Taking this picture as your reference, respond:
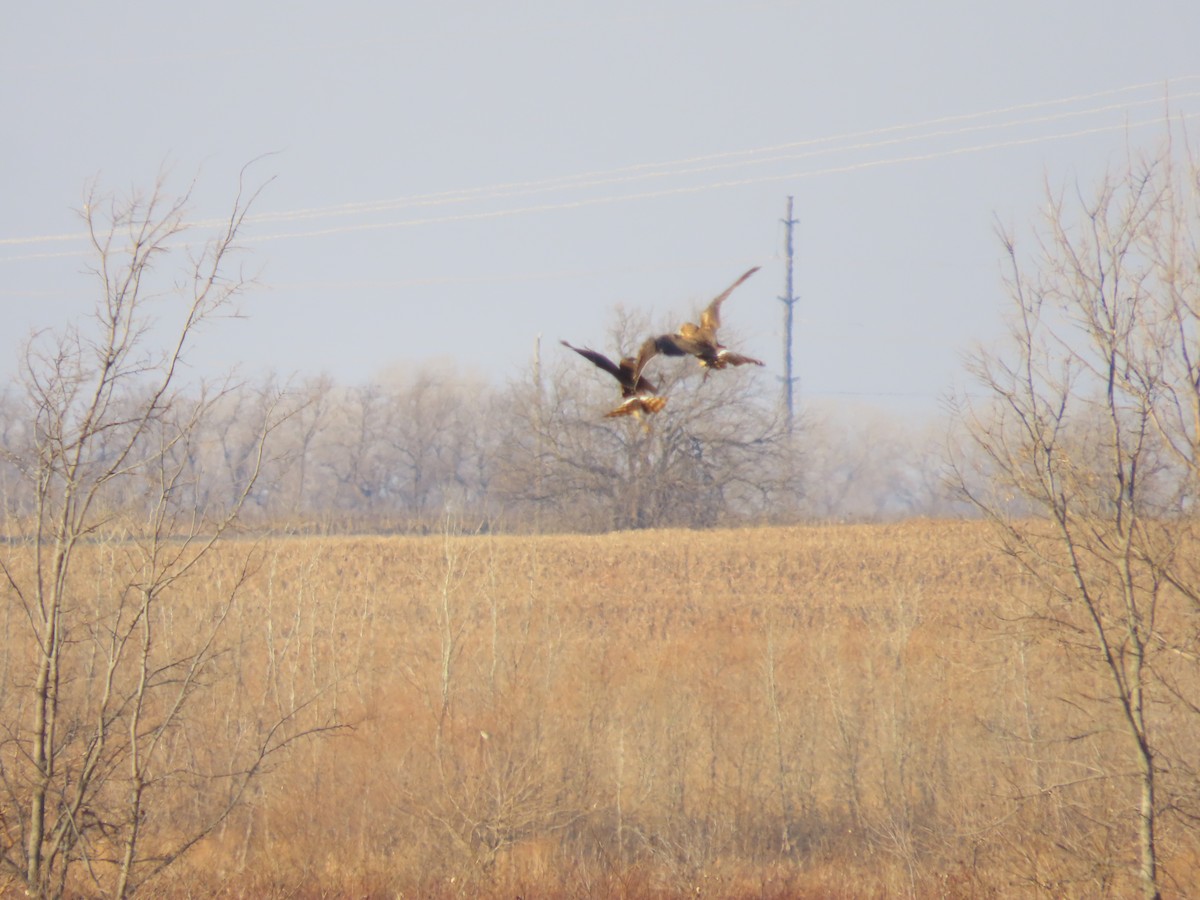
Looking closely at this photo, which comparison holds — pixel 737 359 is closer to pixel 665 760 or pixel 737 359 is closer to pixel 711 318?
pixel 711 318

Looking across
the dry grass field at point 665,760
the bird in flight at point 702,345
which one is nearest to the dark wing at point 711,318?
the bird in flight at point 702,345

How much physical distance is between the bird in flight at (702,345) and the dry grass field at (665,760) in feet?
27.4

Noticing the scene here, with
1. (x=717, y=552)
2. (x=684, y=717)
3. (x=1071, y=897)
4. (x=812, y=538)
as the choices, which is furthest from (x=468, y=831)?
(x=812, y=538)

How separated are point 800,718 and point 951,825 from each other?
10.7 ft

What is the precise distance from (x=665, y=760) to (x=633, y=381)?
1550 cm

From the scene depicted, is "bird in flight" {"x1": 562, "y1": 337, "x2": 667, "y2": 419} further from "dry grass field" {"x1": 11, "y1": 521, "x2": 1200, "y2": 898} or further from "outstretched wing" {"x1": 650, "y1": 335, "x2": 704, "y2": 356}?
"dry grass field" {"x1": 11, "y1": 521, "x2": 1200, "y2": 898}

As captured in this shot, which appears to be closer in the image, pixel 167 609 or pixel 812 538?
pixel 167 609

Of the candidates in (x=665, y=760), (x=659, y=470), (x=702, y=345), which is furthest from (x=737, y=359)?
(x=659, y=470)

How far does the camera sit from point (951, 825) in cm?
1509

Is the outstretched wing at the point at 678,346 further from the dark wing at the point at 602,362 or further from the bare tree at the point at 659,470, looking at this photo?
the bare tree at the point at 659,470

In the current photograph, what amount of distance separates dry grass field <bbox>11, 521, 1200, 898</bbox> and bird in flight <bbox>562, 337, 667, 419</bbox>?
836 centimetres

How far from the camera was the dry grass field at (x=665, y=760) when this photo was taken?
12.9 meters

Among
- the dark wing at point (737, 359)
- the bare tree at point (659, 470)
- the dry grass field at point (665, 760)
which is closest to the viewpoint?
the dark wing at point (737, 359)

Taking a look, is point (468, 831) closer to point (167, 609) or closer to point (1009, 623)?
point (167, 609)
